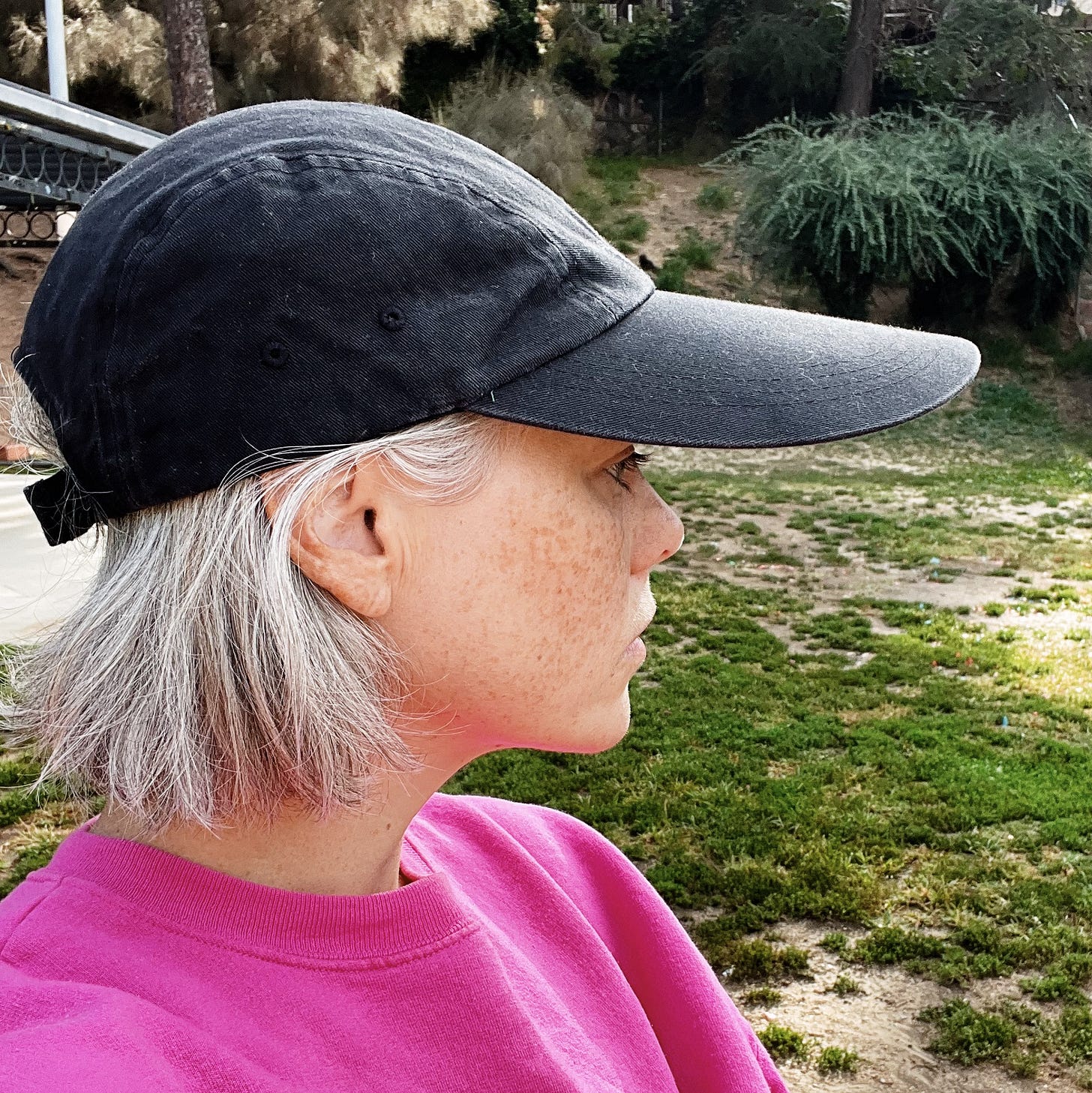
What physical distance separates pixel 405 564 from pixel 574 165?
775 inches

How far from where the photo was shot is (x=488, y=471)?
0.88m

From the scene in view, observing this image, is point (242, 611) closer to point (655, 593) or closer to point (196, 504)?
point (196, 504)

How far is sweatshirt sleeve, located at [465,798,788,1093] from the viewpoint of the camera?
46.7 inches

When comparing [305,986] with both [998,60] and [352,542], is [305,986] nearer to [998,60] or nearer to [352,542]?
[352,542]

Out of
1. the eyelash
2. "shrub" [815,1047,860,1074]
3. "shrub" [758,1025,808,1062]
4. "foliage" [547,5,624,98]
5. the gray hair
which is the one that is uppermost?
"foliage" [547,5,624,98]

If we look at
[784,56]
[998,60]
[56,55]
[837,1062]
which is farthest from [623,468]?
[784,56]

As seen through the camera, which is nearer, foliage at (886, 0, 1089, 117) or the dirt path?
the dirt path

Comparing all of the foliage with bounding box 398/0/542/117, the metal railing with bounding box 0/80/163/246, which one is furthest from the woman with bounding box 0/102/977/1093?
the foliage with bounding box 398/0/542/117

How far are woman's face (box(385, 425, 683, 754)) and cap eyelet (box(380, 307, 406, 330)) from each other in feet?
0.41

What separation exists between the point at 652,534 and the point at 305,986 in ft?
1.47

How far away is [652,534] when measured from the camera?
A: 1.03 meters

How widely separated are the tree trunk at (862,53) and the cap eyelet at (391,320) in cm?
2015

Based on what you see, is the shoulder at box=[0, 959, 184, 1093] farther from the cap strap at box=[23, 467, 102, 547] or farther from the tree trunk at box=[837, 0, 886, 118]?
the tree trunk at box=[837, 0, 886, 118]

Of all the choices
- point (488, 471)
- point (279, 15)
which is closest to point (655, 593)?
point (488, 471)
